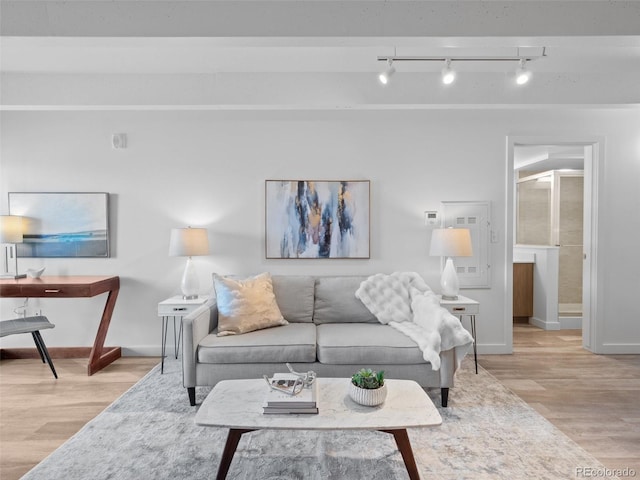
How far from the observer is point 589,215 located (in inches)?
152

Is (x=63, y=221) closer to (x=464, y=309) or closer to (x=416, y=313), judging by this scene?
(x=416, y=313)

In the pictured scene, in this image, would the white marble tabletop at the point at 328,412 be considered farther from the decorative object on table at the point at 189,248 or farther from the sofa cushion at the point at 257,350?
the decorative object on table at the point at 189,248

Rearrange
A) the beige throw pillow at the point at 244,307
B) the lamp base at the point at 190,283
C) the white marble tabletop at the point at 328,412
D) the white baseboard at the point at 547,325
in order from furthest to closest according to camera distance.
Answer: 1. the white baseboard at the point at 547,325
2. the lamp base at the point at 190,283
3. the beige throw pillow at the point at 244,307
4. the white marble tabletop at the point at 328,412

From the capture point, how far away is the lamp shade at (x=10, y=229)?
11.2 ft

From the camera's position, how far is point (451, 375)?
2615mm

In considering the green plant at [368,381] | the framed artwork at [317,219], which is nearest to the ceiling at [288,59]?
the framed artwork at [317,219]

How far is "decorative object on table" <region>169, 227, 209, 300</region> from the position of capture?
3.30m

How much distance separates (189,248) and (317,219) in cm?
123

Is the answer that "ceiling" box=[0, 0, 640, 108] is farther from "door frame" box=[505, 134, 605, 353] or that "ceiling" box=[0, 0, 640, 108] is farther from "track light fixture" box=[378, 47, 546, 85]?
"door frame" box=[505, 134, 605, 353]

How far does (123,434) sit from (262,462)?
0.94m

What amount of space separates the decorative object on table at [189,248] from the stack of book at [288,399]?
1.71 meters

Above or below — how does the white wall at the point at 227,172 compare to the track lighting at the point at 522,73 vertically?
below

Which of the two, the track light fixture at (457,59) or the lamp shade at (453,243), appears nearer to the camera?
the track light fixture at (457,59)

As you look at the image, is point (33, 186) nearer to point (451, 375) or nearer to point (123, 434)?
point (123, 434)
